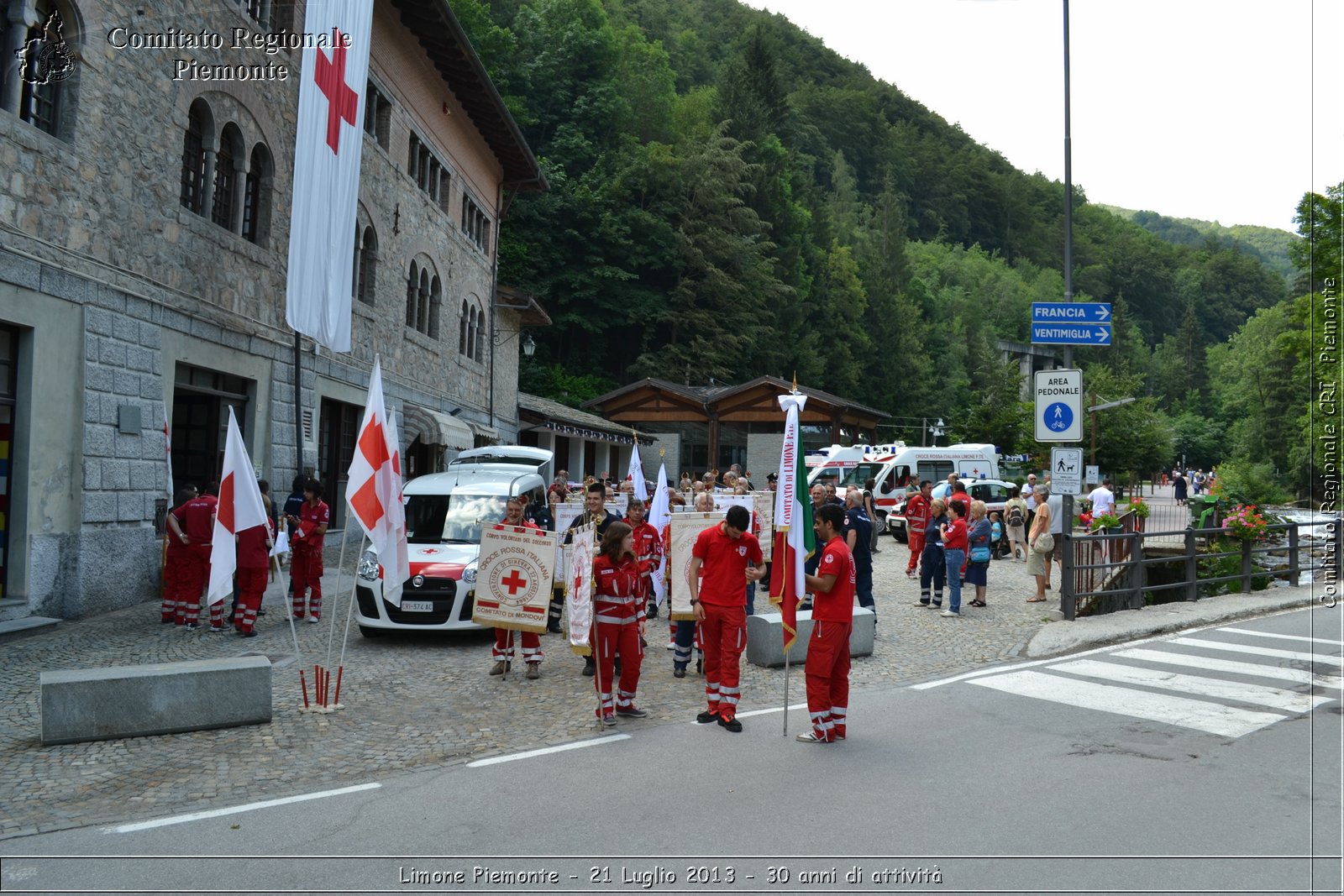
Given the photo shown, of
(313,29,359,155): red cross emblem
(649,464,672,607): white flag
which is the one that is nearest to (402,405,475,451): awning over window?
(313,29,359,155): red cross emblem

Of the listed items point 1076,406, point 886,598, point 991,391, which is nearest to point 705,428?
point 991,391

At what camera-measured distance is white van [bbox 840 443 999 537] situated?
1160 inches

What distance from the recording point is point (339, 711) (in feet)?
27.9

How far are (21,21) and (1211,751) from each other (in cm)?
1397

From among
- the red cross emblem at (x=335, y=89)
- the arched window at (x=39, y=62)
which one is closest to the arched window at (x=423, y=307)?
the red cross emblem at (x=335, y=89)

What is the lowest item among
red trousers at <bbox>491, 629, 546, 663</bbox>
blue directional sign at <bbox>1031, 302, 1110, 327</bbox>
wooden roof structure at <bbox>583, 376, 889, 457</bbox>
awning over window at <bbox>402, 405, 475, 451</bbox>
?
red trousers at <bbox>491, 629, 546, 663</bbox>

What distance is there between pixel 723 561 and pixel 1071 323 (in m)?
7.77

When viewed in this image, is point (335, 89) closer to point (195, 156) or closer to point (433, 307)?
point (195, 156)

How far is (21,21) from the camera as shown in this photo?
11.4 metres

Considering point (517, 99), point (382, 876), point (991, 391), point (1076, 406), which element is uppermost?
point (517, 99)

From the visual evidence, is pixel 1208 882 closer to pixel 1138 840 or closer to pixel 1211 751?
pixel 1138 840

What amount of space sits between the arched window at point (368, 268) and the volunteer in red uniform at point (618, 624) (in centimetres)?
1634

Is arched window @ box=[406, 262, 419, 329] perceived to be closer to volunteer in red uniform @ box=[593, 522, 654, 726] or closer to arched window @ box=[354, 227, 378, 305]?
arched window @ box=[354, 227, 378, 305]

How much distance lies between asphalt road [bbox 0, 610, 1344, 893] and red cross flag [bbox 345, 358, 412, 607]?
2740mm
